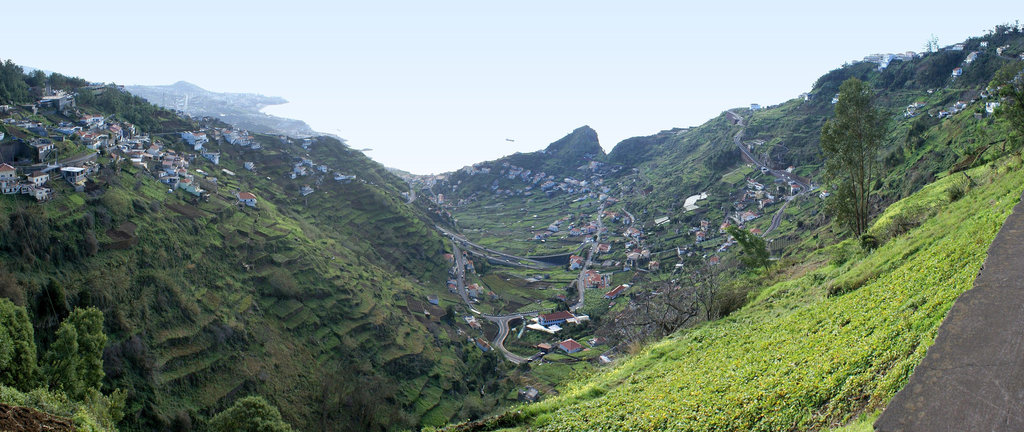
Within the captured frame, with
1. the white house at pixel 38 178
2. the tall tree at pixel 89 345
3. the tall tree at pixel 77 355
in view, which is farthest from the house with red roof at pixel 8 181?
the tall tree at pixel 89 345

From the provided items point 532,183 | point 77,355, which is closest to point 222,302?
point 77,355

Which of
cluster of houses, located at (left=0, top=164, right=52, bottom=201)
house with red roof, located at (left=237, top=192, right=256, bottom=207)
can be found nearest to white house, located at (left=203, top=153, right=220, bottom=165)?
house with red roof, located at (left=237, top=192, right=256, bottom=207)

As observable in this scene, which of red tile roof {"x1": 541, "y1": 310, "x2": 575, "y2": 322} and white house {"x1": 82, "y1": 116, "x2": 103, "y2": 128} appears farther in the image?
red tile roof {"x1": 541, "y1": 310, "x2": 575, "y2": 322}

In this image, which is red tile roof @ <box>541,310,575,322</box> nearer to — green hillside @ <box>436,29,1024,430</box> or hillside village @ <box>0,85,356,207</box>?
green hillside @ <box>436,29,1024,430</box>

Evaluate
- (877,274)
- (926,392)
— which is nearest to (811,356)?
(926,392)

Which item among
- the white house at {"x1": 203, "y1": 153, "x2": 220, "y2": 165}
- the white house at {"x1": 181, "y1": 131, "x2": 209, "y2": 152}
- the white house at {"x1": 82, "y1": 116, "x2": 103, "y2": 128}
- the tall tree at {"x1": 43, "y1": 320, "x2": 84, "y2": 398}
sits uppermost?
the white house at {"x1": 82, "y1": 116, "x2": 103, "y2": 128}

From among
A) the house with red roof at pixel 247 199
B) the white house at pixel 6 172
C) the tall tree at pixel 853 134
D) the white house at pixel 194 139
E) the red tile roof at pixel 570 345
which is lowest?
the red tile roof at pixel 570 345

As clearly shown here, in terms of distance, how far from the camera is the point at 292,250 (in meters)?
51.6

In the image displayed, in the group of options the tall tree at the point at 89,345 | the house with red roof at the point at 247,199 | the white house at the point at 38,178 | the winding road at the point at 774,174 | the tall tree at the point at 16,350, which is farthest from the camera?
the winding road at the point at 774,174

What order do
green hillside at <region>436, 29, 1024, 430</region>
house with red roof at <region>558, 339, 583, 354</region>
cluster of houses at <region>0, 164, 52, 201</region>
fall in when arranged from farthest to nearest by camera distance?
house with red roof at <region>558, 339, 583, 354</region> < cluster of houses at <region>0, 164, 52, 201</region> < green hillside at <region>436, 29, 1024, 430</region>

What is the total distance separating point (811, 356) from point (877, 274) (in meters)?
6.00

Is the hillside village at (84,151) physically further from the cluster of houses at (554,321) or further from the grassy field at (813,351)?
the grassy field at (813,351)

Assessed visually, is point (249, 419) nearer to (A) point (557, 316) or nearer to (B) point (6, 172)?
(B) point (6, 172)

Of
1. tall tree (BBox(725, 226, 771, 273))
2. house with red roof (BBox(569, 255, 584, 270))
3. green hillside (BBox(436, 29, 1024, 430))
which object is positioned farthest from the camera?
house with red roof (BBox(569, 255, 584, 270))
